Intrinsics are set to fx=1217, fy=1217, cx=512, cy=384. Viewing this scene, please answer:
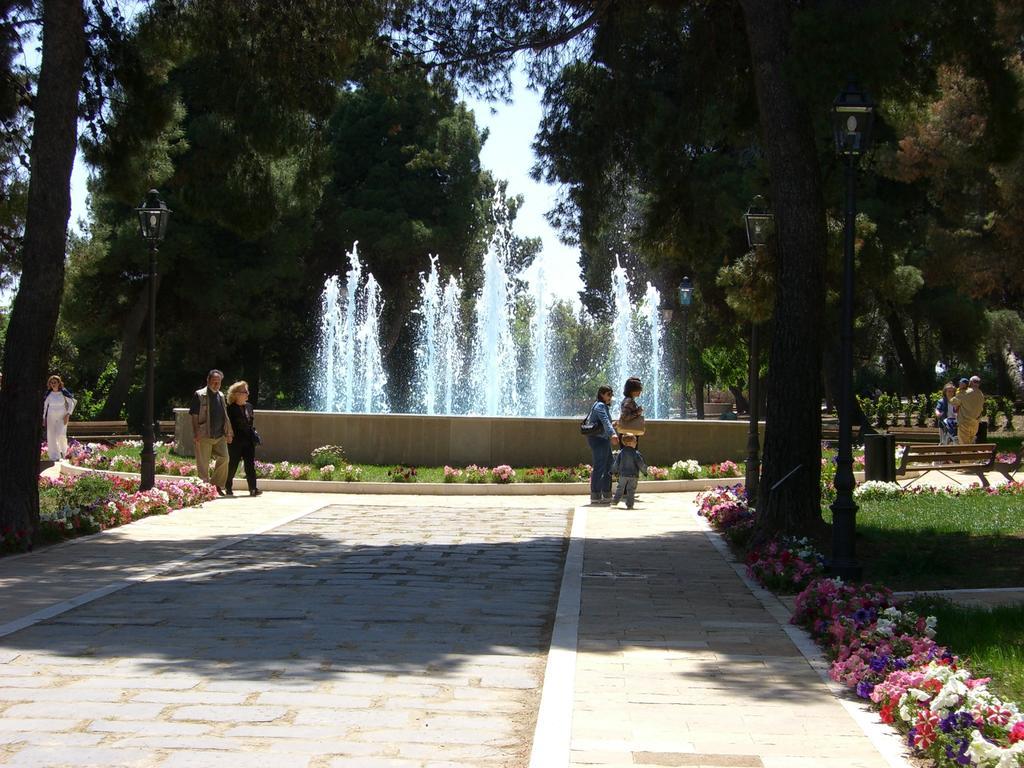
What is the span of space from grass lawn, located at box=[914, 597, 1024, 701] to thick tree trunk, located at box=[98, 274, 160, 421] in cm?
2893

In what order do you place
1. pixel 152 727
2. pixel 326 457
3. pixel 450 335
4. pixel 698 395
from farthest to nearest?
pixel 450 335, pixel 698 395, pixel 326 457, pixel 152 727

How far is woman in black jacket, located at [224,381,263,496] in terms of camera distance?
16328mm

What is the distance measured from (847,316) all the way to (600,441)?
284 inches

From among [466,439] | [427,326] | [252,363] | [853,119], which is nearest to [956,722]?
[853,119]

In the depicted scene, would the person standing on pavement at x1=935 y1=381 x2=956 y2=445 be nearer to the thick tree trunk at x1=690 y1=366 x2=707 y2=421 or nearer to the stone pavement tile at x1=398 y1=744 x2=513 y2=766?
the thick tree trunk at x1=690 y1=366 x2=707 y2=421

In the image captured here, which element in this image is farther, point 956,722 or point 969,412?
point 969,412

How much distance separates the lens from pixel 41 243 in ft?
36.5

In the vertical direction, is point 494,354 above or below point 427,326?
below

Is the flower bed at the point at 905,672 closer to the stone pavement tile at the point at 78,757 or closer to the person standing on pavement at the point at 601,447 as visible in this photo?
the stone pavement tile at the point at 78,757

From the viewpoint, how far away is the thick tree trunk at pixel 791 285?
1055cm

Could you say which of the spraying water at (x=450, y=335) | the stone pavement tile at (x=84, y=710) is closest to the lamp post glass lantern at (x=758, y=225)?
the stone pavement tile at (x=84, y=710)

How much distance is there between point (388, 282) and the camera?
4141 cm

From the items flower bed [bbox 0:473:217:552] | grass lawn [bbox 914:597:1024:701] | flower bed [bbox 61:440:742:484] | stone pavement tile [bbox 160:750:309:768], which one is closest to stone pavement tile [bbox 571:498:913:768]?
grass lawn [bbox 914:597:1024:701]

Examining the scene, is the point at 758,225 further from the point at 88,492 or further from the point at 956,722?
the point at 956,722
